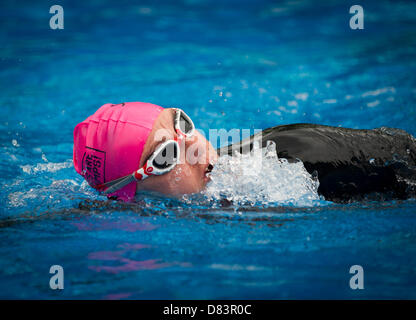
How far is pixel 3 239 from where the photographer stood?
2.51m

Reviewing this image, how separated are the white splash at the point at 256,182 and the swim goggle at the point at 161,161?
310 mm

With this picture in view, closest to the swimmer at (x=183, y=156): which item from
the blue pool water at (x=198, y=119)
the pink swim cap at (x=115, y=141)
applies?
the pink swim cap at (x=115, y=141)

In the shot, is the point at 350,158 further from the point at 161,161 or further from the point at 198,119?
the point at 198,119

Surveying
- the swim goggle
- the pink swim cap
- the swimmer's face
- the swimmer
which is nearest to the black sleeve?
the swimmer

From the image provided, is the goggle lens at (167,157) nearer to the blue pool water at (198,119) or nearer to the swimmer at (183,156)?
the swimmer at (183,156)

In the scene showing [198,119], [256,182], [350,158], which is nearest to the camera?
[350,158]

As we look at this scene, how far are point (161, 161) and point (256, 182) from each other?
2.17ft

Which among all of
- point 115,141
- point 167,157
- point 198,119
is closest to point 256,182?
point 167,157

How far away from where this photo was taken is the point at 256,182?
9.77 feet

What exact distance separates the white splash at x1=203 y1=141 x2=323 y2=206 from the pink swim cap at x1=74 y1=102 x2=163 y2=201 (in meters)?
0.53

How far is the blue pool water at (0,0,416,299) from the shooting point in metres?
2.08

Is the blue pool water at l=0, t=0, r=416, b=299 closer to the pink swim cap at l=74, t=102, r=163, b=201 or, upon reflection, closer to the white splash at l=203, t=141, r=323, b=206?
the white splash at l=203, t=141, r=323, b=206

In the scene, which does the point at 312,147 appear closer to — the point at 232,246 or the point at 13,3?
the point at 232,246

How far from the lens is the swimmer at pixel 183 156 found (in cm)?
276
